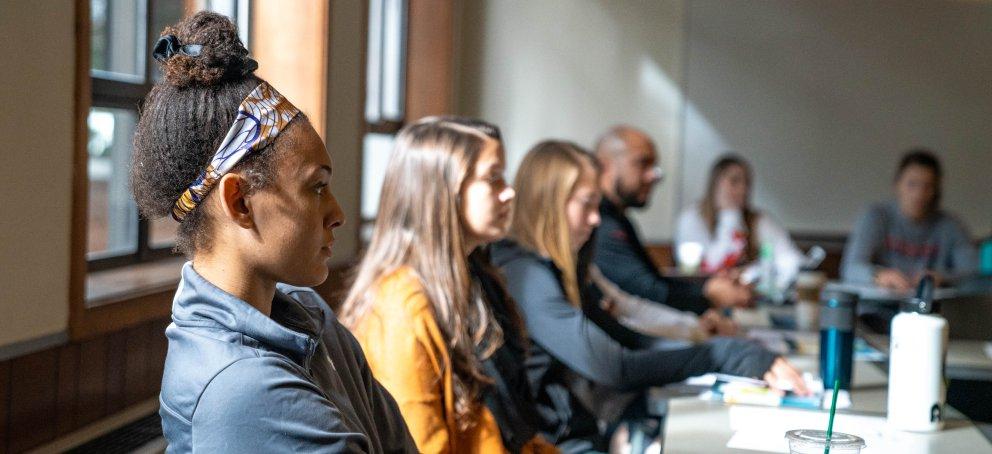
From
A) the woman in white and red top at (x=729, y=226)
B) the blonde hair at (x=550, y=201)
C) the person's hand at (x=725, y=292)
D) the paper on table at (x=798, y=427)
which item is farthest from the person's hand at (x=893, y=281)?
the paper on table at (x=798, y=427)

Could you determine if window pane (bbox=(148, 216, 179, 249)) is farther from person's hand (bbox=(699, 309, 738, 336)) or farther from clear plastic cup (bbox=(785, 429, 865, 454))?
clear plastic cup (bbox=(785, 429, 865, 454))

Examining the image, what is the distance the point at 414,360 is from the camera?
1.80 m

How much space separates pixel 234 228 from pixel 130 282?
4.41 ft

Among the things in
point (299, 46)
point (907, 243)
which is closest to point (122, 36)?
point (299, 46)

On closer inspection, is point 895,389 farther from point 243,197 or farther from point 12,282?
point 12,282

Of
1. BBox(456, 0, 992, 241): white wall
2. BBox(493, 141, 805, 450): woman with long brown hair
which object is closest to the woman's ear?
BBox(493, 141, 805, 450): woman with long brown hair

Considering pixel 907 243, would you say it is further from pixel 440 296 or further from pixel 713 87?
pixel 440 296

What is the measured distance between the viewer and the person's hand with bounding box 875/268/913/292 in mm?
4220

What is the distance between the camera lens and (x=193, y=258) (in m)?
1.16

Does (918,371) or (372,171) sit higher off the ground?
(372,171)

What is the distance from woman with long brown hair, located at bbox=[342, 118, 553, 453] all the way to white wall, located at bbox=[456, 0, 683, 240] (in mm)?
4315

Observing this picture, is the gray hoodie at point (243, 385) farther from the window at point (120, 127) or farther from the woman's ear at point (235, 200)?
the window at point (120, 127)

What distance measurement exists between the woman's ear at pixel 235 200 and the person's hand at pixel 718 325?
237 centimetres

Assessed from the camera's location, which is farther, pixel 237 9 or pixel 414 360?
pixel 237 9
